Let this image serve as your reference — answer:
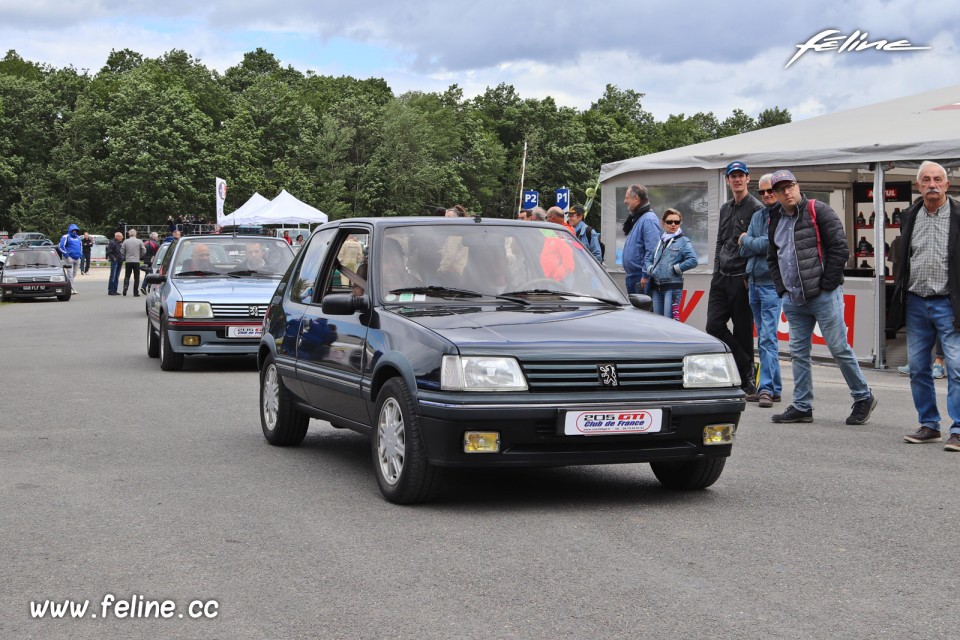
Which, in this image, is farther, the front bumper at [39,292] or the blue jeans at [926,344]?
the front bumper at [39,292]

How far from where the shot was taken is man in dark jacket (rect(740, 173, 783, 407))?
11.2 meters

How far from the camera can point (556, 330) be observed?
6742mm

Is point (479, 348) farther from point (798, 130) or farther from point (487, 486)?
point (798, 130)

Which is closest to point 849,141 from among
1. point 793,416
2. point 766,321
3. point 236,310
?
point 766,321

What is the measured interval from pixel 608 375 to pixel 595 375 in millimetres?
71

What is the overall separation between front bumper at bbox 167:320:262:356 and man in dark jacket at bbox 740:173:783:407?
19.3 ft

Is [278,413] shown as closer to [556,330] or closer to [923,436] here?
[556,330]

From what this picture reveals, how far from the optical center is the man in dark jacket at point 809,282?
10.1 metres

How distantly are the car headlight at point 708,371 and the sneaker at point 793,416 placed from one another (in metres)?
3.78

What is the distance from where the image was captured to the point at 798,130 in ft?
60.8

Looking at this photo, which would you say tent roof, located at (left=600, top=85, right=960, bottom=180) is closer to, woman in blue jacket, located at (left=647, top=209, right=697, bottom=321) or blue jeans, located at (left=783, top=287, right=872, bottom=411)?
woman in blue jacket, located at (left=647, top=209, right=697, bottom=321)

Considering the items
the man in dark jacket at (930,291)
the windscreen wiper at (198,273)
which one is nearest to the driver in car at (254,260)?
the windscreen wiper at (198,273)

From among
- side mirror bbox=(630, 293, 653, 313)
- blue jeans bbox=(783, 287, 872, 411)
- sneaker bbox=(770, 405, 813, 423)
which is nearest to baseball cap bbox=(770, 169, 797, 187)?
blue jeans bbox=(783, 287, 872, 411)

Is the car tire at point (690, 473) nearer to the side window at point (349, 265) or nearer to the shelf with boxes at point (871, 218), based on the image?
the side window at point (349, 265)
